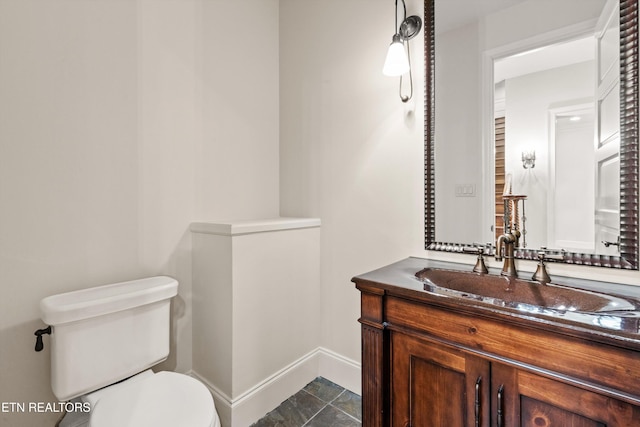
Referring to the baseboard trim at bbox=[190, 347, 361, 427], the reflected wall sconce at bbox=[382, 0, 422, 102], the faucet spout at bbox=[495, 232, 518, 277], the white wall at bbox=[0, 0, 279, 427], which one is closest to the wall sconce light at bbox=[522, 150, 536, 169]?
the faucet spout at bbox=[495, 232, 518, 277]

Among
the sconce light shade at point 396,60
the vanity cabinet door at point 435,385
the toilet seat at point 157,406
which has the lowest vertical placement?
the toilet seat at point 157,406

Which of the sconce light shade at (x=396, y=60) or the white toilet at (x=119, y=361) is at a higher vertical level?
the sconce light shade at (x=396, y=60)

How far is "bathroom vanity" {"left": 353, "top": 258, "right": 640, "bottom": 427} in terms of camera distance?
2.34 ft

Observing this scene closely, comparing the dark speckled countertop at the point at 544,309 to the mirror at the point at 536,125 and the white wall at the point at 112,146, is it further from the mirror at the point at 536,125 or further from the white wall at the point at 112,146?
the white wall at the point at 112,146

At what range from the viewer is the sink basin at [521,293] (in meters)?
0.87

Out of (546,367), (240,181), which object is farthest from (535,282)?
(240,181)

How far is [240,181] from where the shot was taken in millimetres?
1917

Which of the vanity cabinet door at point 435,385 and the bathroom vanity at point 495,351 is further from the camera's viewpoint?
the vanity cabinet door at point 435,385

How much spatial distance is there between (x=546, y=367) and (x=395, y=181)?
40.2 inches

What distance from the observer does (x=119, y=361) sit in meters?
1.23

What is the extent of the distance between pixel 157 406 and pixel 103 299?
47 cm

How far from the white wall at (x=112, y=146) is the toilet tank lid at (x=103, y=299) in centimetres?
12
